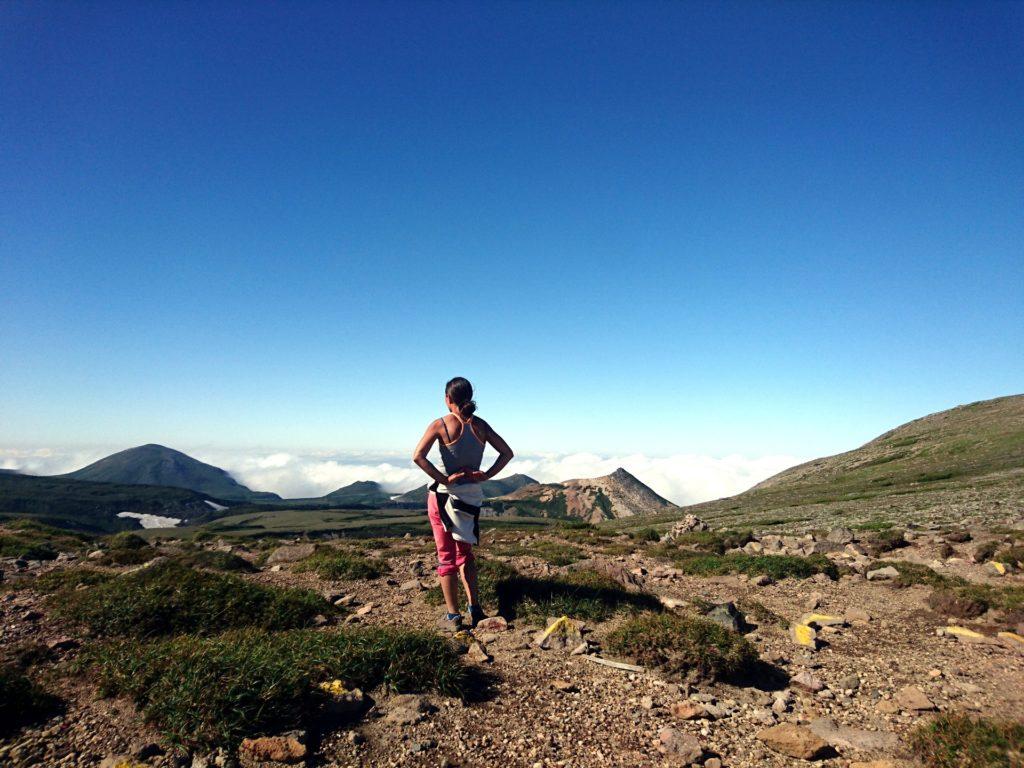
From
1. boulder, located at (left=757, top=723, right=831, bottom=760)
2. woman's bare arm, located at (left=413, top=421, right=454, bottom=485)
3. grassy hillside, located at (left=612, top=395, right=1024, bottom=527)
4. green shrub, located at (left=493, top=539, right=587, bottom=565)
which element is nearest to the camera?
boulder, located at (left=757, top=723, right=831, bottom=760)

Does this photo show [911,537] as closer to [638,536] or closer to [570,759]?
[638,536]

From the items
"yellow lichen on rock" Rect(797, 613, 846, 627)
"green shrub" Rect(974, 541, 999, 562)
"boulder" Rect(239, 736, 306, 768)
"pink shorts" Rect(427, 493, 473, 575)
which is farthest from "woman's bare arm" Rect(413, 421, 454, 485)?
"green shrub" Rect(974, 541, 999, 562)

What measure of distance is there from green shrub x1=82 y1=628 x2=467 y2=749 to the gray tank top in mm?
2315

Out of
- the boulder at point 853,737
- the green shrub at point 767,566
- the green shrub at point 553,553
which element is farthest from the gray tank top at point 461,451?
the green shrub at point 767,566

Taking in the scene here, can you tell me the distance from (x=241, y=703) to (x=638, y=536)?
61.8ft

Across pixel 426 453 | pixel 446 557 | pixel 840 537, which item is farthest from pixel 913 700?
pixel 840 537

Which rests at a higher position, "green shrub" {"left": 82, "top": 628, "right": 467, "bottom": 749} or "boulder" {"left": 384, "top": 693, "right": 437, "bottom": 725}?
"green shrub" {"left": 82, "top": 628, "right": 467, "bottom": 749}

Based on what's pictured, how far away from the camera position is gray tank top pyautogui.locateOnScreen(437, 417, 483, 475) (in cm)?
718

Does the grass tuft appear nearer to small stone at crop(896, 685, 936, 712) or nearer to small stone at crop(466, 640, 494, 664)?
small stone at crop(466, 640, 494, 664)

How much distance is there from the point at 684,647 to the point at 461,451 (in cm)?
391

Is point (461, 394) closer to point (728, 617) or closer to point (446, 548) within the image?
point (446, 548)

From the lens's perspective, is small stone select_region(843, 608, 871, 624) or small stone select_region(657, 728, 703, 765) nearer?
small stone select_region(657, 728, 703, 765)

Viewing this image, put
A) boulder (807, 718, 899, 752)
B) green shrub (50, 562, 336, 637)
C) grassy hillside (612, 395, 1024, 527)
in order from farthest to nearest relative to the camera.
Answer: grassy hillside (612, 395, 1024, 527)
green shrub (50, 562, 336, 637)
boulder (807, 718, 899, 752)

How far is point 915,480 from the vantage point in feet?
146
